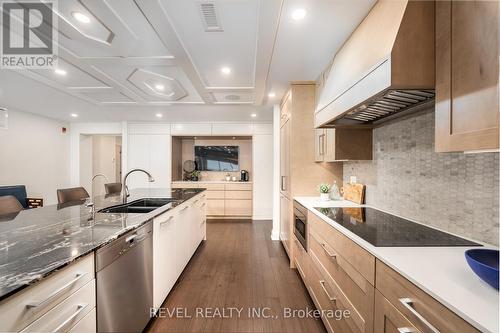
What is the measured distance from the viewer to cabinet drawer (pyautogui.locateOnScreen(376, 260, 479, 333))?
Answer: 62cm

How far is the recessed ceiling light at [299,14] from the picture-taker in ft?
4.76

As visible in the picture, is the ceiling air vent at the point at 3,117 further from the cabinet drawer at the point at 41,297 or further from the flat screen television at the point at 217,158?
the cabinet drawer at the point at 41,297

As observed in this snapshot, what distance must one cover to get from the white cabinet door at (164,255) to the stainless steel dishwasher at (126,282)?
8 cm

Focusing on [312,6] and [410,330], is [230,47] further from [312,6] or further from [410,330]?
[410,330]

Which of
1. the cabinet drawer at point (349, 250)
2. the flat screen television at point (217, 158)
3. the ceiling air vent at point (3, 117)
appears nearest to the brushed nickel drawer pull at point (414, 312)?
the cabinet drawer at point (349, 250)

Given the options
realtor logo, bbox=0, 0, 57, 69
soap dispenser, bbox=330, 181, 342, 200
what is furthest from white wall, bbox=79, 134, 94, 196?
soap dispenser, bbox=330, 181, 342, 200

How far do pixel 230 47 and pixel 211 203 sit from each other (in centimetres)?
378

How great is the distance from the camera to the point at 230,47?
1989mm

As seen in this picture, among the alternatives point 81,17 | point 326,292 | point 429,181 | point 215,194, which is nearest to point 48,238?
point 81,17

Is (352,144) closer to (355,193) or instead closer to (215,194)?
(355,193)

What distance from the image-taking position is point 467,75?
2.66 feet

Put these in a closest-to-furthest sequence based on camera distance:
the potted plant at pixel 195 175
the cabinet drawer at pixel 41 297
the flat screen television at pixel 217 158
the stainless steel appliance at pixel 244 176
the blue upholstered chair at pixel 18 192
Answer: the cabinet drawer at pixel 41 297 < the blue upholstered chair at pixel 18 192 < the stainless steel appliance at pixel 244 176 < the potted plant at pixel 195 175 < the flat screen television at pixel 217 158

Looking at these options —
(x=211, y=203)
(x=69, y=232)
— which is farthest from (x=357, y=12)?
(x=211, y=203)

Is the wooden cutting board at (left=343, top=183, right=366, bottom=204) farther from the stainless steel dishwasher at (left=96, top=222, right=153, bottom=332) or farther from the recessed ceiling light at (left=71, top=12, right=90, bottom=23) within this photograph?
the recessed ceiling light at (left=71, top=12, right=90, bottom=23)
